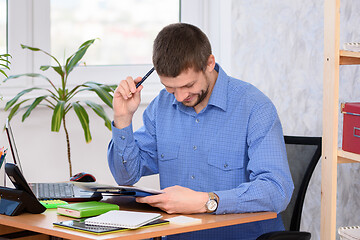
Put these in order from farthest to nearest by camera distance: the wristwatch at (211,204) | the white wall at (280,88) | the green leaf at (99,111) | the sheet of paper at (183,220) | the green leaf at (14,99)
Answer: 1. the green leaf at (99,111)
2. the green leaf at (14,99)
3. the white wall at (280,88)
4. the wristwatch at (211,204)
5. the sheet of paper at (183,220)

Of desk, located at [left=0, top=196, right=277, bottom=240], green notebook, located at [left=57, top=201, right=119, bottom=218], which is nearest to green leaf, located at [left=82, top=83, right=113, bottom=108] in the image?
desk, located at [left=0, top=196, right=277, bottom=240]

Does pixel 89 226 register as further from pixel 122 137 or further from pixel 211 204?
pixel 122 137

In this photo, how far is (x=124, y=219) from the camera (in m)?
1.62

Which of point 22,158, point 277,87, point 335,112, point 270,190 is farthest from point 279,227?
point 22,158

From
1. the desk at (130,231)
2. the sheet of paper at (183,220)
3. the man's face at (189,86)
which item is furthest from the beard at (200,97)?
the sheet of paper at (183,220)

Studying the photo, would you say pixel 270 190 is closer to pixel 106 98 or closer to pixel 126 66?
pixel 106 98

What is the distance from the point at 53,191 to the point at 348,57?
1193 mm

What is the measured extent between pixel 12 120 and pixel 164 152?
131 cm

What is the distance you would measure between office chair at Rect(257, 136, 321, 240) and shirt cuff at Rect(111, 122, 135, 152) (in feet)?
2.05

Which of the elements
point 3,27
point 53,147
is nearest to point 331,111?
point 53,147

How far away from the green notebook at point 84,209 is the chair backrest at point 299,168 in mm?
701

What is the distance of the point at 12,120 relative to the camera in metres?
3.20

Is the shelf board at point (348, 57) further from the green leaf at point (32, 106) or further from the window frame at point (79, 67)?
the green leaf at point (32, 106)

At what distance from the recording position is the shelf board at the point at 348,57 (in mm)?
2111
